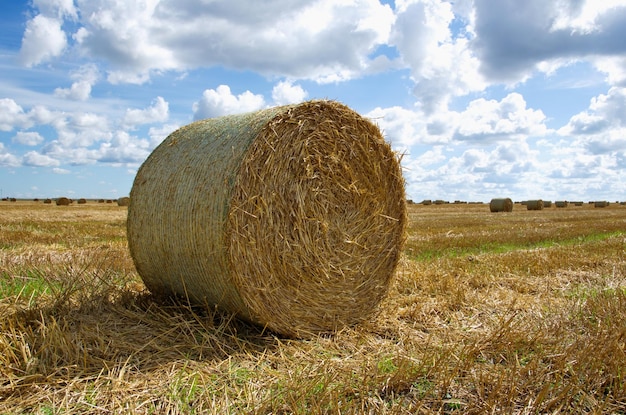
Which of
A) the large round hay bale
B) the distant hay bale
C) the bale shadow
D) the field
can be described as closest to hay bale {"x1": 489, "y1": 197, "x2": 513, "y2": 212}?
the distant hay bale

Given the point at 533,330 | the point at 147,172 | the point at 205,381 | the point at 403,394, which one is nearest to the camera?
the point at 403,394

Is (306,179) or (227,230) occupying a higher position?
(306,179)

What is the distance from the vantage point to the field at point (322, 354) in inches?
133

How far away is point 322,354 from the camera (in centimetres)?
453

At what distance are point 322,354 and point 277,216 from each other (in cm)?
125

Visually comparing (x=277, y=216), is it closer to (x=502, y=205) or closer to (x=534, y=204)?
(x=502, y=205)

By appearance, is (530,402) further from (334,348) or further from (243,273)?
(243,273)

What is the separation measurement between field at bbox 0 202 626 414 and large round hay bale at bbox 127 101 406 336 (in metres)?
0.30

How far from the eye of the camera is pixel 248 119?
5.05 m

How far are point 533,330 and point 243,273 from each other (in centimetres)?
259

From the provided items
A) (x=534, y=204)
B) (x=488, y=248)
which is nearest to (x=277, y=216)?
(x=488, y=248)

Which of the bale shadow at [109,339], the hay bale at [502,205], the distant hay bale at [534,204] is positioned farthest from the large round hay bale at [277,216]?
the distant hay bale at [534,204]

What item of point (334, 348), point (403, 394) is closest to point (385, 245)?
point (334, 348)

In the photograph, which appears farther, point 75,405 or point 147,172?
point 147,172
